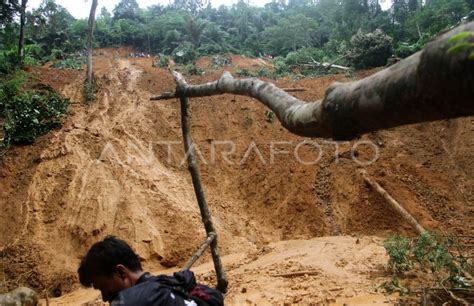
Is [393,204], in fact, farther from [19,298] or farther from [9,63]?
[9,63]

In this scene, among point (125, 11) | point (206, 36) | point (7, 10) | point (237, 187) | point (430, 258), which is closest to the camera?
point (430, 258)

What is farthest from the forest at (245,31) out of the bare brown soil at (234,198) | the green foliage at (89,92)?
the bare brown soil at (234,198)

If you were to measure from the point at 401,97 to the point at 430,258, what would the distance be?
161 inches

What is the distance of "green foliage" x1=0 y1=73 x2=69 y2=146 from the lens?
9.05m

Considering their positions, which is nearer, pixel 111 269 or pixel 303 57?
pixel 111 269

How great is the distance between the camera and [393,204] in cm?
729

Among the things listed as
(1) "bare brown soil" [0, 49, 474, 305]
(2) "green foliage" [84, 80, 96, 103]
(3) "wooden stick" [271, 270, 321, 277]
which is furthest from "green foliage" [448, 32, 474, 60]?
(2) "green foliage" [84, 80, 96, 103]

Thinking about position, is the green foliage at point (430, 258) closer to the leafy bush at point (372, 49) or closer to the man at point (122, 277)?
the man at point (122, 277)

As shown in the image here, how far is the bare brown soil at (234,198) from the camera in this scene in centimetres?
618

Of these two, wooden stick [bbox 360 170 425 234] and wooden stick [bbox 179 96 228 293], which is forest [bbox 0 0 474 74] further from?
wooden stick [bbox 179 96 228 293]

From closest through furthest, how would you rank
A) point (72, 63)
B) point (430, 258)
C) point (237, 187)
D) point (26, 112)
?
1. point (430, 258)
2. point (237, 187)
3. point (26, 112)
4. point (72, 63)

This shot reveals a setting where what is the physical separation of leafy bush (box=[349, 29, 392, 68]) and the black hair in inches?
503

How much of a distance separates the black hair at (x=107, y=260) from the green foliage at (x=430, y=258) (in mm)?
2910

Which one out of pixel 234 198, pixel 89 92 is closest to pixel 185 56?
pixel 89 92
